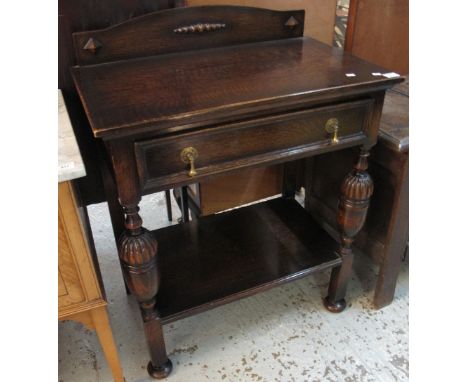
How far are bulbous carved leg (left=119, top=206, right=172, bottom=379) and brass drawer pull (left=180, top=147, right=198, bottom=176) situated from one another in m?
0.15

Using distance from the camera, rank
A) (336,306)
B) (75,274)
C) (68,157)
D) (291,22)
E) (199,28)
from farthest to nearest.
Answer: (336,306), (291,22), (199,28), (75,274), (68,157)

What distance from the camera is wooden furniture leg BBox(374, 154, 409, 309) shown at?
120 centimetres

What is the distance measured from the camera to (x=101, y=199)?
4.49ft

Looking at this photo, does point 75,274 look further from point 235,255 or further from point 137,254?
point 235,255

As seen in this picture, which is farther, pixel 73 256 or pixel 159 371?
pixel 159 371

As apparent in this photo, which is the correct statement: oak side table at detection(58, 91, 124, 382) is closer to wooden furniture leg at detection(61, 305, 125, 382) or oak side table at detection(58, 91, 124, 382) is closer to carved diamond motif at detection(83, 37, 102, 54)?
wooden furniture leg at detection(61, 305, 125, 382)

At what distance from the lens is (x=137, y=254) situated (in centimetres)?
94

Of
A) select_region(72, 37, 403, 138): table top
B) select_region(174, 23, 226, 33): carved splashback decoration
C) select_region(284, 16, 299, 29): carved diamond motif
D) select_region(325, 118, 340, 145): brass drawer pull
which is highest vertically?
select_region(174, 23, 226, 33): carved splashback decoration

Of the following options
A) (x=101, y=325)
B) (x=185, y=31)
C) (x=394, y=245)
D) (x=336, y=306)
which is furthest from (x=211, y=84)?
(x=336, y=306)

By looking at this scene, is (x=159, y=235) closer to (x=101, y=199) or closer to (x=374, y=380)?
(x=101, y=199)

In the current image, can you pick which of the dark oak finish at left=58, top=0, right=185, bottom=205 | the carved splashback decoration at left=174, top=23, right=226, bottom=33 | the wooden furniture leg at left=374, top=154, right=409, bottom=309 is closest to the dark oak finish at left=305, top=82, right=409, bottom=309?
the wooden furniture leg at left=374, top=154, right=409, bottom=309

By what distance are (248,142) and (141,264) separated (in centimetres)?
37

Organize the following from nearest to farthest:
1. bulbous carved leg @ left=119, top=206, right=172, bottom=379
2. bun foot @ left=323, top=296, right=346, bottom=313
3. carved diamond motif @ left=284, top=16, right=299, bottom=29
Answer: bulbous carved leg @ left=119, top=206, right=172, bottom=379, carved diamond motif @ left=284, top=16, right=299, bottom=29, bun foot @ left=323, top=296, right=346, bottom=313

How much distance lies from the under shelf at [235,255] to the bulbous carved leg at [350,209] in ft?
0.16
